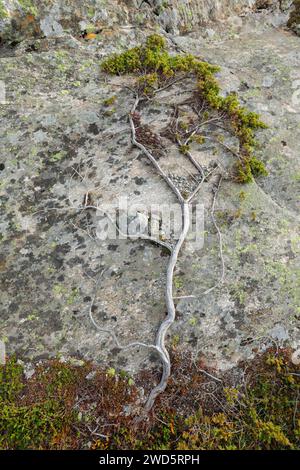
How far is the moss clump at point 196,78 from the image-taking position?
27.3 feet

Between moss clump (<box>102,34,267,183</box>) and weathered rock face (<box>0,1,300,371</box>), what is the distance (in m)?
0.33

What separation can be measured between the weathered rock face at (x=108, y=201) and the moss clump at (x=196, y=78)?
0.33 m

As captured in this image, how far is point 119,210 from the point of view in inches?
288

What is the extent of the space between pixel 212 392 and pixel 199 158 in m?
4.62

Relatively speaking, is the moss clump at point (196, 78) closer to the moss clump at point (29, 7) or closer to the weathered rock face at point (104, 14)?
the weathered rock face at point (104, 14)

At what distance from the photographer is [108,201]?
7.47 meters

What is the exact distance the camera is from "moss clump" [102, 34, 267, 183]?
8312 mm

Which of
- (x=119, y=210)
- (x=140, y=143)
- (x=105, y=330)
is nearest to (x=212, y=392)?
(x=105, y=330)

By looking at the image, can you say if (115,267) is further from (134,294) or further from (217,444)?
(217,444)

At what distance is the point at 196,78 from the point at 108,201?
4.34 m

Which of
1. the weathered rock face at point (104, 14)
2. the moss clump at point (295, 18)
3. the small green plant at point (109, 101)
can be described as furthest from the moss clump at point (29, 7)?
the moss clump at point (295, 18)

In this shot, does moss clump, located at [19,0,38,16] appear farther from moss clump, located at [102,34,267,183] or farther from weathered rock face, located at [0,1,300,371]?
moss clump, located at [102,34,267,183]

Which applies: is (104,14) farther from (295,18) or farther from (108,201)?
(108,201)
